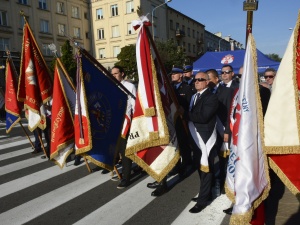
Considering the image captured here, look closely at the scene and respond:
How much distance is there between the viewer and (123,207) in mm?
4160

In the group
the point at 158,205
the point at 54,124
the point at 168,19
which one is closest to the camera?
the point at 158,205

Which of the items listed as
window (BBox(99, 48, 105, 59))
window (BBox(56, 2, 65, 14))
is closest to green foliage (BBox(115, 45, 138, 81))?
window (BBox(56, 2, 65, 14))

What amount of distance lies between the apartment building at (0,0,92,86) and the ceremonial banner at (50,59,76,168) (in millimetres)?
20073

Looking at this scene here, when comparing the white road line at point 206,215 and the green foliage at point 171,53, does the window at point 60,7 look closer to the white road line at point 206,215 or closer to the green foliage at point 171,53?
the green foliage at point 171,53

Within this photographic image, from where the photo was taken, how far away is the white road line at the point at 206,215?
361 cm

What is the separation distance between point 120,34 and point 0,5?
15.5m

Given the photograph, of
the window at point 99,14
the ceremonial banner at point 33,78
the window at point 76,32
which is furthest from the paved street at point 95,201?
the window at point 99,14

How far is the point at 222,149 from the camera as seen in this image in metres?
4.71

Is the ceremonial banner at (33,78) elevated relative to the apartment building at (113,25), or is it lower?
lower

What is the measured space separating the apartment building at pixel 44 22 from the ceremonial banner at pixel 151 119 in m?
22.2

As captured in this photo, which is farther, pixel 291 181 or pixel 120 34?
pixel 120 34

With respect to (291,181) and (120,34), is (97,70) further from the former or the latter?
(120,34)

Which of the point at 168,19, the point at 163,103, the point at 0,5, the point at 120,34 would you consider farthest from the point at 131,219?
the point at 168,19

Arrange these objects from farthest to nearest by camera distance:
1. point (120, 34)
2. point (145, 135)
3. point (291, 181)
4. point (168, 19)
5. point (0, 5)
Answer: point (168, 19) → point (120, 34) → point (0, 5) → point (145, 135) → point (291, 181)
